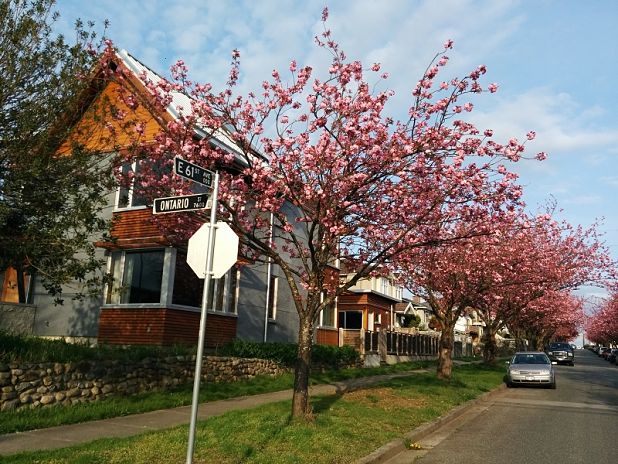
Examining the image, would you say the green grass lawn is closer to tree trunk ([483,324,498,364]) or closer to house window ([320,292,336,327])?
house window ([320,292,336,327])

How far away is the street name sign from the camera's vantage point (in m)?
6.67

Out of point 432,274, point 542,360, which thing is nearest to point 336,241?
point 432,274

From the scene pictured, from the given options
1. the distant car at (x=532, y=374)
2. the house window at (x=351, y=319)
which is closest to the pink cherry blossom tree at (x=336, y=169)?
the distant car at (x=532, y=374)

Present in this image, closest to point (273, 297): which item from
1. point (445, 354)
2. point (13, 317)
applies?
point (445, 354)

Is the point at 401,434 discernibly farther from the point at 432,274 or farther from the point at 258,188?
the point at 432,274

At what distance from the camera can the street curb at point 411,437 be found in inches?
309

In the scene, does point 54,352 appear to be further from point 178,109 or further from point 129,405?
point 178,109

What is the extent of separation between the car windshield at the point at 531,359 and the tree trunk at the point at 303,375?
1533 cm

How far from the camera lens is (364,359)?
25.2 m

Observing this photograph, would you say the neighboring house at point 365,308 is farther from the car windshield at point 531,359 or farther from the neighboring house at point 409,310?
the neighboring house at point 409,310

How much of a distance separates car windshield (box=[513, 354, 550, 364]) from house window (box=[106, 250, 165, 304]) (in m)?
14.9

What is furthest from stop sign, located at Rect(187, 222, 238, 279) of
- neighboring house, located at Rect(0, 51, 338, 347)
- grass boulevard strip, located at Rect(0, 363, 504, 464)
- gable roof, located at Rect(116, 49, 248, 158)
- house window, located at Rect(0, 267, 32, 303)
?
house window, located at Rect(0, 267, 32, 303)

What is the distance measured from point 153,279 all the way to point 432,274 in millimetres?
9281

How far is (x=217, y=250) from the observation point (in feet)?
20.6
